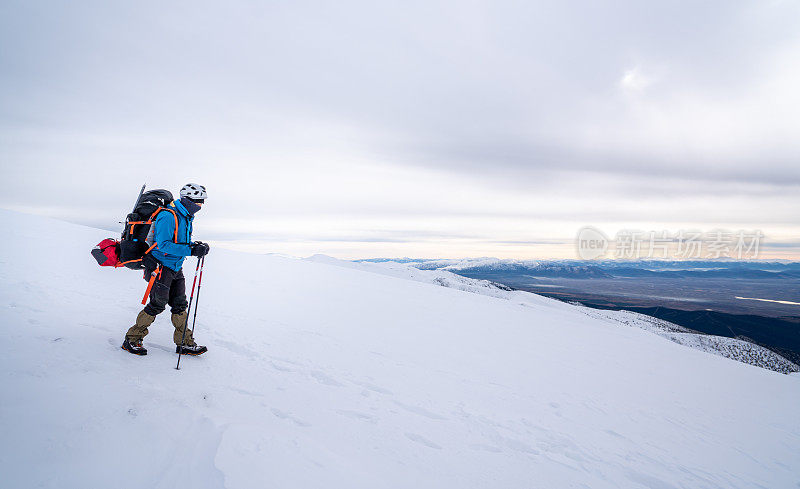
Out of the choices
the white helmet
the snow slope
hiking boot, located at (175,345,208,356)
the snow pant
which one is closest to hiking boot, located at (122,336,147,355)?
the snow pant

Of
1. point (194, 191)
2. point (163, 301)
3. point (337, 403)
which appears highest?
point (194, 191)

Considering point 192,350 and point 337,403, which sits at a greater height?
point 192,350

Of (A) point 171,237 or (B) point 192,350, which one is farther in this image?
(B) point 192,350

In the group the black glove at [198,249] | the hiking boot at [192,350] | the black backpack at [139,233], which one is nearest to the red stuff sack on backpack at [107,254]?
the black backpack at [139,233]

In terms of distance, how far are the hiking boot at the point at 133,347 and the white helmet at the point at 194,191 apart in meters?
2.53

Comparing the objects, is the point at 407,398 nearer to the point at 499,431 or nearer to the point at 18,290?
the point at 499,431

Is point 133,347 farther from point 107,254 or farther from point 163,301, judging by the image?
point 107,254

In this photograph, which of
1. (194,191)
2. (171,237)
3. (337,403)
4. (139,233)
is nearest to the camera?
(337,403)

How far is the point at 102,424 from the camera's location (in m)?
3.26

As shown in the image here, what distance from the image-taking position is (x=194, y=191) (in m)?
5.82

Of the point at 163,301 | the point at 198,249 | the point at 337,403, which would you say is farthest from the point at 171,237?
the point at 337,403

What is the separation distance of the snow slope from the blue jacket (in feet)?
5.21

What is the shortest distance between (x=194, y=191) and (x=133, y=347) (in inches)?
107

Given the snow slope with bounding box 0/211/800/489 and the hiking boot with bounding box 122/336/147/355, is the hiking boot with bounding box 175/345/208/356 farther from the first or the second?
the hiking boot with bounding box 122/336/147/355
